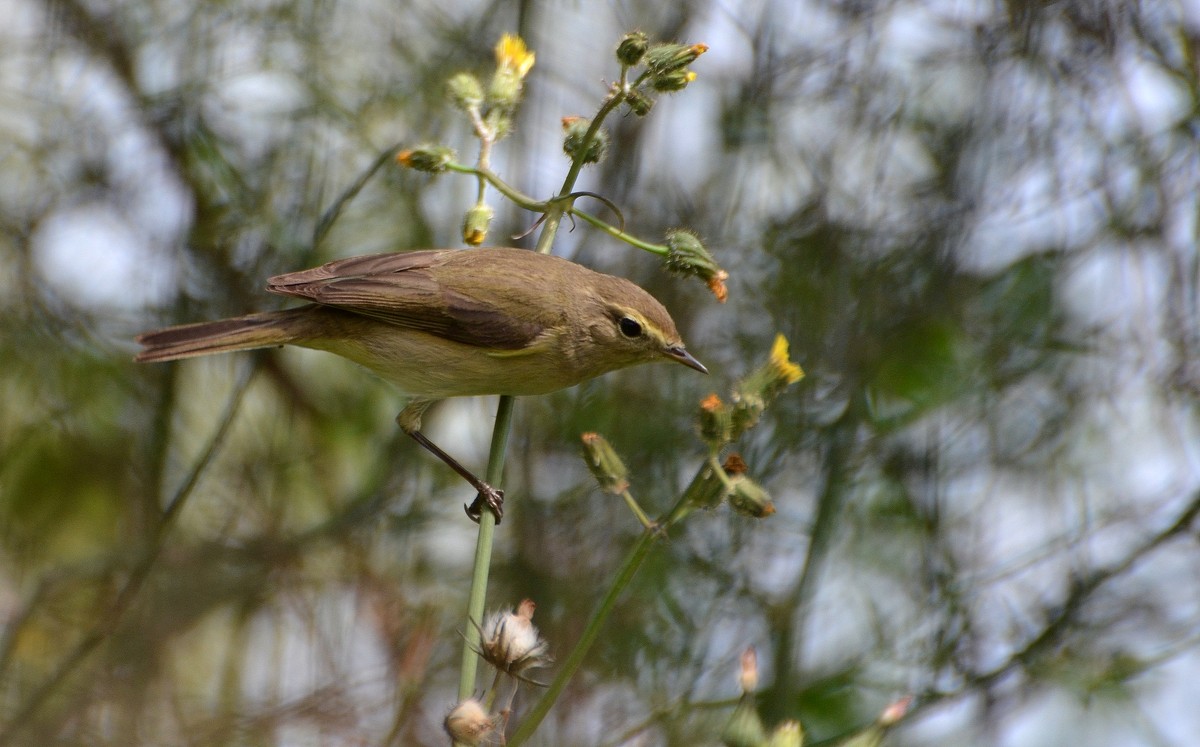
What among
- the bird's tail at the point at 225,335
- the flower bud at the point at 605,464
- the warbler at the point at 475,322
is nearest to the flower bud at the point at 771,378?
the flower bud at the point at 605,464

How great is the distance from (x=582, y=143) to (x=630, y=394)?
125 inches

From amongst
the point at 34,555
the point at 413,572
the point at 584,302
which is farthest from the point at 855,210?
the point at 34,555

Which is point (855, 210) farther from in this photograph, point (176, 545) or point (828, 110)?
point (176, 545)

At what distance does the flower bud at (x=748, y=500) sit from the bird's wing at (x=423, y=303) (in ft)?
4.63

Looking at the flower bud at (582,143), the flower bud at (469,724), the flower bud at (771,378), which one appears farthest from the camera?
the flower bud at (582,143)

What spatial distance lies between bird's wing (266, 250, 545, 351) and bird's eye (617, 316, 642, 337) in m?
0.24

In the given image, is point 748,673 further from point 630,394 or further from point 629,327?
point 630,394

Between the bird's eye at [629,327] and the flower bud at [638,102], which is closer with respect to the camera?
the flower bud at [638,102]

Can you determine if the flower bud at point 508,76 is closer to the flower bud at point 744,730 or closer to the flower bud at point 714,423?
the flower bud at point 714,423

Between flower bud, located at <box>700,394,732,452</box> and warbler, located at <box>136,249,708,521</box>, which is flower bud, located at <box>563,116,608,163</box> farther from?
warbler, located at <box>136,249,708,521</box>

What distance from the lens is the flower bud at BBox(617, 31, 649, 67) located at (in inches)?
86.1

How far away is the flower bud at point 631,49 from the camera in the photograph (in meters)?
2.19

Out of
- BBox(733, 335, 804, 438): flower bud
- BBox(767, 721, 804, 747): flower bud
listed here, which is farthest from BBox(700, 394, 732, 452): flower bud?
BBox(767, 721, 804, 747): flower bud

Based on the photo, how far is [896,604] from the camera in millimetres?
4777
